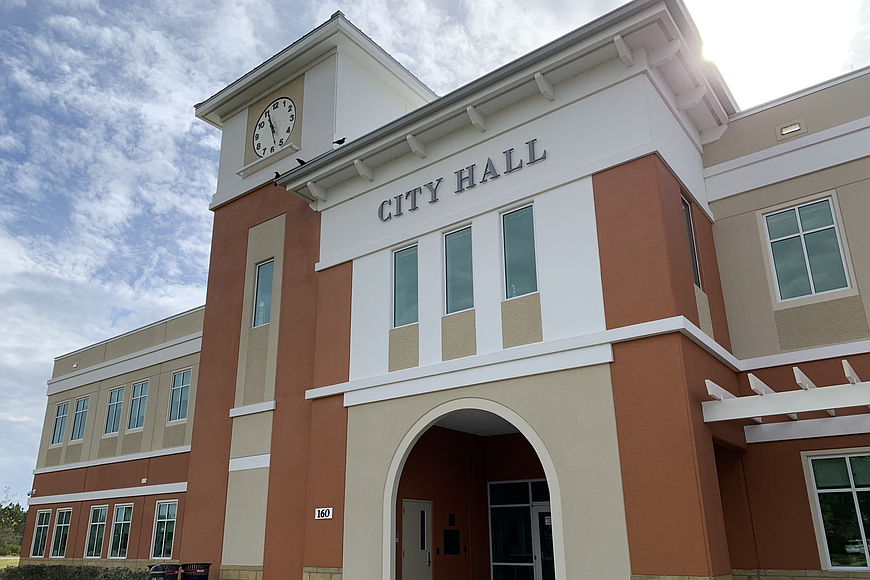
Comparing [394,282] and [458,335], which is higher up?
[394,282]

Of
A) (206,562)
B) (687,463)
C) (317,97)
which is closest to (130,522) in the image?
(206,562)

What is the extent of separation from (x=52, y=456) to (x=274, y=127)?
17009 millimetres

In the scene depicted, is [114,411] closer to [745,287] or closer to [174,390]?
[174,390]

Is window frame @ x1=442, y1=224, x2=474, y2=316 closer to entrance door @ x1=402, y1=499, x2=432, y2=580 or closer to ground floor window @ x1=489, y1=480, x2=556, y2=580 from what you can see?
entrance door @ x1=402, y1=499, x2=432, y2=580

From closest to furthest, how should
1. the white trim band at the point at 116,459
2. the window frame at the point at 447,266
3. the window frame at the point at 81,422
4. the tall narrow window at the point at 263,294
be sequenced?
1. the window frame at the point at 447,266
2. the tall narrow window at the point at 263,294
3. the white trim band at the point at 116,459
4. the window frame at the point at 81,422

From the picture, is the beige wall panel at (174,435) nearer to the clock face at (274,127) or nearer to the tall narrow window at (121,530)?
the tall narrow window at (121,530)

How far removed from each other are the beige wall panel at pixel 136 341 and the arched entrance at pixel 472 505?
13.2 m

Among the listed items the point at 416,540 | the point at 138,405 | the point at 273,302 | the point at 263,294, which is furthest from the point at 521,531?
the point at 138,405

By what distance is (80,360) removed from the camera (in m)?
27.8

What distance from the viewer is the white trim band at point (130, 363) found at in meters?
23.0

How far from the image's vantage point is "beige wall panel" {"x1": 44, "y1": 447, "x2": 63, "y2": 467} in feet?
87.1

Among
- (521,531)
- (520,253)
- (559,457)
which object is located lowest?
(521,531)

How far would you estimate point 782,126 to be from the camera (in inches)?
500

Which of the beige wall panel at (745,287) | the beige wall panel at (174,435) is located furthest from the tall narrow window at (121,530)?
the beige wall panel at (745,287)
